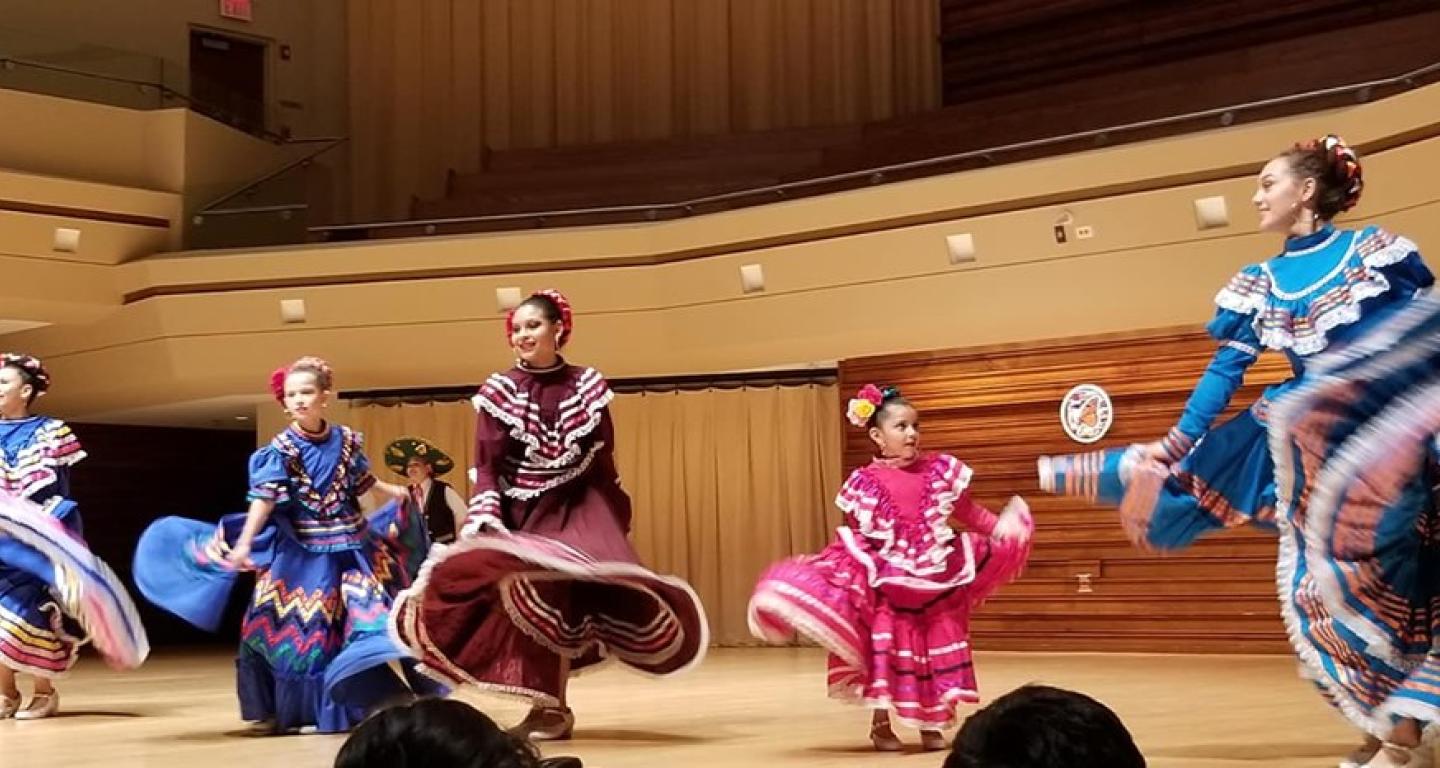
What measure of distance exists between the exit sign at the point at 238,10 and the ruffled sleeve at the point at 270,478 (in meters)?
8.39

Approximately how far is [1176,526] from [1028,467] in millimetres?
6052

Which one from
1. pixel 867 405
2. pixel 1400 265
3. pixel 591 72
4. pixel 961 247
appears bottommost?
pixel 867 405

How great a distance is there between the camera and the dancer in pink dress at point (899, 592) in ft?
14.6

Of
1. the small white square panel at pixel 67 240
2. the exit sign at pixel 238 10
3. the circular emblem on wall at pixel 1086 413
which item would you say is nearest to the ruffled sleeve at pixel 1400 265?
the circular emblem on wall at pixel 1086 413

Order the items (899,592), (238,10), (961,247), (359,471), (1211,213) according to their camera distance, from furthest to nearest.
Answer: (238,10) < (961,247) < (1211,213) < (359,471) < (899,592)

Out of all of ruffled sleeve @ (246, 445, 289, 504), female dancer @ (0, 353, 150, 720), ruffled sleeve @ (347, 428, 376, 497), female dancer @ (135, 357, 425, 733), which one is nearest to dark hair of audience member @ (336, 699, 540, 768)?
female dancer @ (135, 357, 425, 733)

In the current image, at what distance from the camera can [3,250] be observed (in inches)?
393

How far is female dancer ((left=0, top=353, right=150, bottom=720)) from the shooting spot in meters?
5.40

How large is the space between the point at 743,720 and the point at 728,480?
5.71m

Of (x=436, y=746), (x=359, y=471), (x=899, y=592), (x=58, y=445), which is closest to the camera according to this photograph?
(x=436, y=746)

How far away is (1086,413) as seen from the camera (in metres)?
9.34

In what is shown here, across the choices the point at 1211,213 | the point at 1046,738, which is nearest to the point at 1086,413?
the point at 1211,213

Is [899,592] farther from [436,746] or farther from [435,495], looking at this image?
[435,495]

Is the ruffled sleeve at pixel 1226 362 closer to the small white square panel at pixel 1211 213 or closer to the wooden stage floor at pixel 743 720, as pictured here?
the wooden stage floor at pixel 743 720
